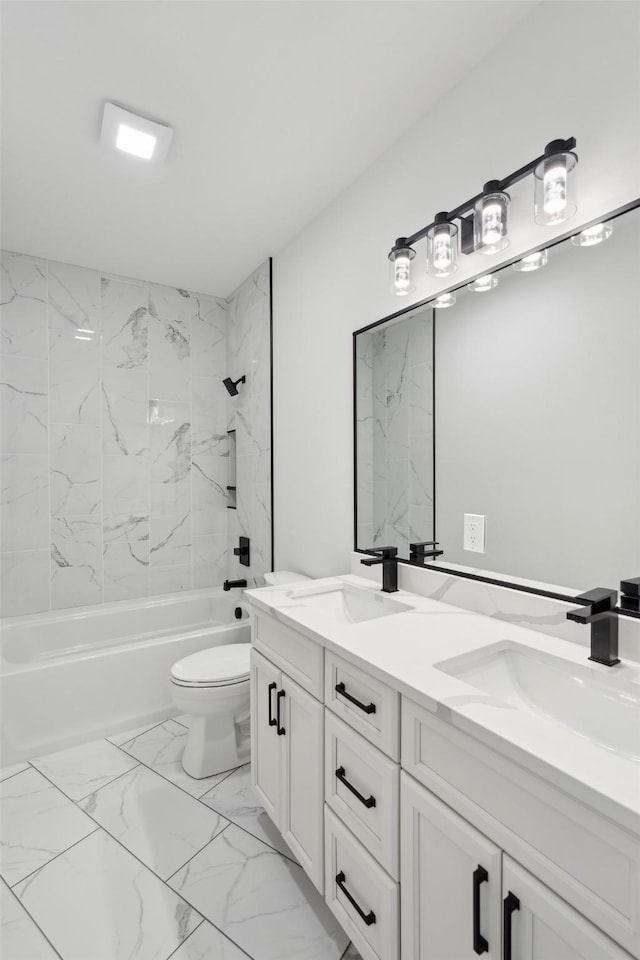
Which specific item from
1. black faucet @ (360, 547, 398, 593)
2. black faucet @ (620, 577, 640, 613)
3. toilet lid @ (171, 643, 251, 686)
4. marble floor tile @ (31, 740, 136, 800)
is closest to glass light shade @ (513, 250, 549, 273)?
black faucet @ (620, 577, 640, 613)

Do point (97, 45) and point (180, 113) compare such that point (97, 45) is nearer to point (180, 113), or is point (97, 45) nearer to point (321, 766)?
point (180, 113)

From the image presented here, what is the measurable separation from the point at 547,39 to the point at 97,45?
4.22 feet

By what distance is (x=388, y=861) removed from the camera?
1000 millimetres

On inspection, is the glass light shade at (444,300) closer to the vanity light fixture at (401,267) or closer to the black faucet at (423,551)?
the vanity light fixture at (401,267)

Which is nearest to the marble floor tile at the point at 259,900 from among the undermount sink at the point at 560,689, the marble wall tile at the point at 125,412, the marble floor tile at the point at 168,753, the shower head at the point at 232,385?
the marble floor tile at the point at 168,753

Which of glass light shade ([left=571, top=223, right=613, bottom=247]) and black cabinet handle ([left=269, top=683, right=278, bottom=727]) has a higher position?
glass light shade ([left=571, top=223, right=613, bottom=247])

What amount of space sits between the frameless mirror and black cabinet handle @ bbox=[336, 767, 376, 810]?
682 mm

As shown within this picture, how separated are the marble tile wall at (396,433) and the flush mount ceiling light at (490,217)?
0.18m

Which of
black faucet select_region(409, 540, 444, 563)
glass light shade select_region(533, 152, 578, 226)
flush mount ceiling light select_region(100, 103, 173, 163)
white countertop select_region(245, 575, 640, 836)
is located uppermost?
flush mount ceiling light select_region(100, 103, 173, 163)

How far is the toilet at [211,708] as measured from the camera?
1943 millimetres

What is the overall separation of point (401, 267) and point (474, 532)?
0.94 m

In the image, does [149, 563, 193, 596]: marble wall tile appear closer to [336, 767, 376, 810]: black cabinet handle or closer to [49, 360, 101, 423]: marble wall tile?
[49, 360, 101, 423]: marble wall tile

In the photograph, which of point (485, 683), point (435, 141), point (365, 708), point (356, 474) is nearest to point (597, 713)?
point (485, 683)

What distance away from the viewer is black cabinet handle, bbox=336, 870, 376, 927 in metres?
1.06
